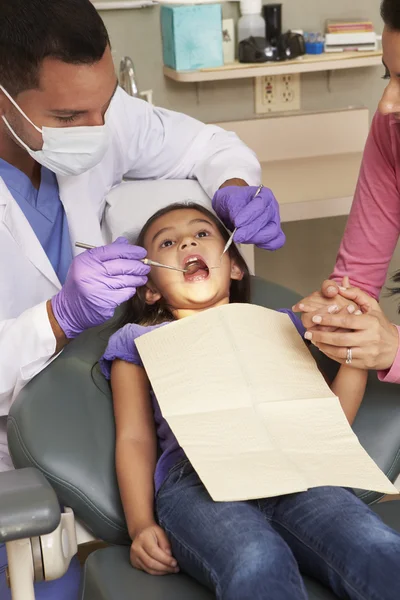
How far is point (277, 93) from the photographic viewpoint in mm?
3078

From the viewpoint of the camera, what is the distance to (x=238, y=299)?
1850 mm

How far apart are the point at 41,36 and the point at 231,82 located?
1544mm

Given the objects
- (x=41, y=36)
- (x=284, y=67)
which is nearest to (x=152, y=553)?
(x=41, y=36)

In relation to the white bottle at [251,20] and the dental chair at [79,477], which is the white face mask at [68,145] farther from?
the white bottle at [251,20]

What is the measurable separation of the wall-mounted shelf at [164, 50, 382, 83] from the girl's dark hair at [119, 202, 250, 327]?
3.56ft

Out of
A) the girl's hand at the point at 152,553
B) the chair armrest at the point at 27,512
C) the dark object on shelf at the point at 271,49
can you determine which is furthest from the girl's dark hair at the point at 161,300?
the dark object on shelf at the point at 271,49

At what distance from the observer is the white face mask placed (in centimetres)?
170

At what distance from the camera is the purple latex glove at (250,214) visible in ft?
5.81

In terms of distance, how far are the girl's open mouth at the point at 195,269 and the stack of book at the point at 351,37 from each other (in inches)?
60.7

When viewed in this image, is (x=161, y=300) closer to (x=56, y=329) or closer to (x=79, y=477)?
(x=56, y=329)

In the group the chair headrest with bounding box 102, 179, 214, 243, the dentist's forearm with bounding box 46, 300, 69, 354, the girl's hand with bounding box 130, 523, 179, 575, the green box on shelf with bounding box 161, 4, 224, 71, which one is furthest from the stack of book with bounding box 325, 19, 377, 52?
the girl's hand with bounding box 130, 523, 179, 575

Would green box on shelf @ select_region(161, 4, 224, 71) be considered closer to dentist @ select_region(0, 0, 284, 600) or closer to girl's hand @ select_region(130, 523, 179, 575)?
dentist @ select_region(0, 0, 284, 600)

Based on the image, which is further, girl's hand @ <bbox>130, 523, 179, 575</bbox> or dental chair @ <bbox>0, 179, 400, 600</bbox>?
girl's hand @ <bbox>130, 523, 179, 575</bbox>

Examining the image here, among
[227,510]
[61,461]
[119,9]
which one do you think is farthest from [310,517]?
[119,9]
